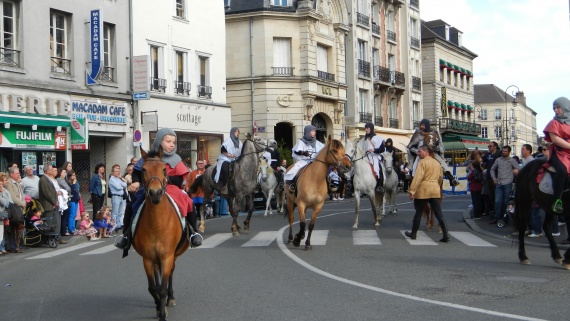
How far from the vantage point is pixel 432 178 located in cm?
1619

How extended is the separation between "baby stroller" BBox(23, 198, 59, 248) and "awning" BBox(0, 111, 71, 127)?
776 centimetres

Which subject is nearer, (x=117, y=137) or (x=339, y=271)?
(x=339, y=271)

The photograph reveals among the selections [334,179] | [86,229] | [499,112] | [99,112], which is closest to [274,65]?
[99,112]

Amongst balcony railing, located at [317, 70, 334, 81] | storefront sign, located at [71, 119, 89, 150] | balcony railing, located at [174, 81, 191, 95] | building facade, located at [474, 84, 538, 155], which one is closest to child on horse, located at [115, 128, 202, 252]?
storefront sign, located at [71, 119, 89, 150]

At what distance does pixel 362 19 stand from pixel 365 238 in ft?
136

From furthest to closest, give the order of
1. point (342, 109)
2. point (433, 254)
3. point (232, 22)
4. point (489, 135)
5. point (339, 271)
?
point (489, 135)
point (342, 109)
point (232, 22)
point (433, 254)
point (339, 271)

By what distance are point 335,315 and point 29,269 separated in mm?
7765

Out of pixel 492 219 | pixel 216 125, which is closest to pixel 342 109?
pixel 216 125

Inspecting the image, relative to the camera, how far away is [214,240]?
17.4 meters

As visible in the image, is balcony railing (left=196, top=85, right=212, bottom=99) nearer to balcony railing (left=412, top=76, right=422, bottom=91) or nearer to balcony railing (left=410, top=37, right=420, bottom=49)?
balcony railing (left=412, top=76, right=422, bottom=91)

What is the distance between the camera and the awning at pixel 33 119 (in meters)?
25.4

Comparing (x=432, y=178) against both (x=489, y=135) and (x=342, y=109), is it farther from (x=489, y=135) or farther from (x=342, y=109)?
(x=489, y=135)

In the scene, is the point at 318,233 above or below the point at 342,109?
below

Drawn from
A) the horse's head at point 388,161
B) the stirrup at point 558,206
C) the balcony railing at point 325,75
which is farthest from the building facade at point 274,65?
the stirrup at point 558,206
